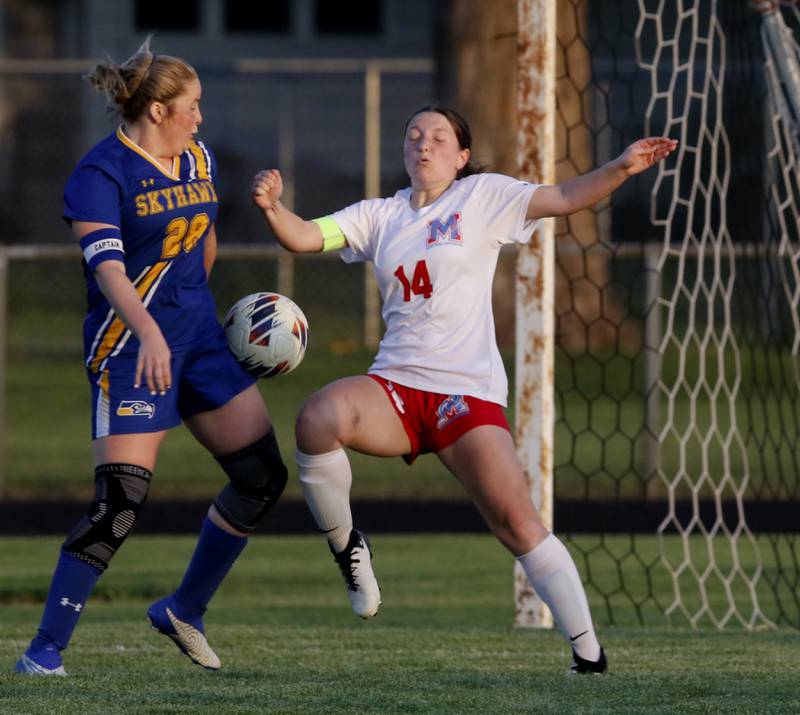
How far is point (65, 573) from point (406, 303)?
1.49 meters

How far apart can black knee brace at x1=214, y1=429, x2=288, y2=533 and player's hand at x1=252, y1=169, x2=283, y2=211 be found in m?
0.87

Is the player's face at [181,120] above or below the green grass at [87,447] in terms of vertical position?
above

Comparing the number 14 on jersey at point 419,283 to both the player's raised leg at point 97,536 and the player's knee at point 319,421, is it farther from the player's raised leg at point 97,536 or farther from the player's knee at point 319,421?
the player's raised leg at point 97,536

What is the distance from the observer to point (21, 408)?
17812 millimetres

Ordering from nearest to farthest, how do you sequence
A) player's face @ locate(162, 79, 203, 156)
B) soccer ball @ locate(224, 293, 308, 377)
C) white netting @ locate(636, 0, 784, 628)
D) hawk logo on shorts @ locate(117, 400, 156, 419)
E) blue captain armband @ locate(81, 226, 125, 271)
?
blue captain armband @ locate(81, 226, 125, 271)
hawk logo on shorts @ locate(117, 400, 156, 419)
player's face @ locate(162, 79, 203, 156)
soccer ball @ locate(224, 293, 308, 377)
white netting @ locate(636, 0, 784, 628)

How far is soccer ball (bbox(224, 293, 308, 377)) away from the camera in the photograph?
610 centimetres

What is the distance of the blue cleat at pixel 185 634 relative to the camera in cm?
601

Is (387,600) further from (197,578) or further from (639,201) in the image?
(639,201)

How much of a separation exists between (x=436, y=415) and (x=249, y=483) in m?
0.79

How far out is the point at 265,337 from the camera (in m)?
6.11

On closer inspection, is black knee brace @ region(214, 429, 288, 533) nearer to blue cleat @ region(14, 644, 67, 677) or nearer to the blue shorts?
the blue shorts

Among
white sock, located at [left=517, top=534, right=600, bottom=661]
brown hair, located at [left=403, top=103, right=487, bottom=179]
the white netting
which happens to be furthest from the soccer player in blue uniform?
the white netting

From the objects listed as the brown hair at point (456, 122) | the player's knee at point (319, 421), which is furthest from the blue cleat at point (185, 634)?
the brown hair at point (456, 122)

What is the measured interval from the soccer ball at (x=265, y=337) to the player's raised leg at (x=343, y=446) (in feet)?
1.18
